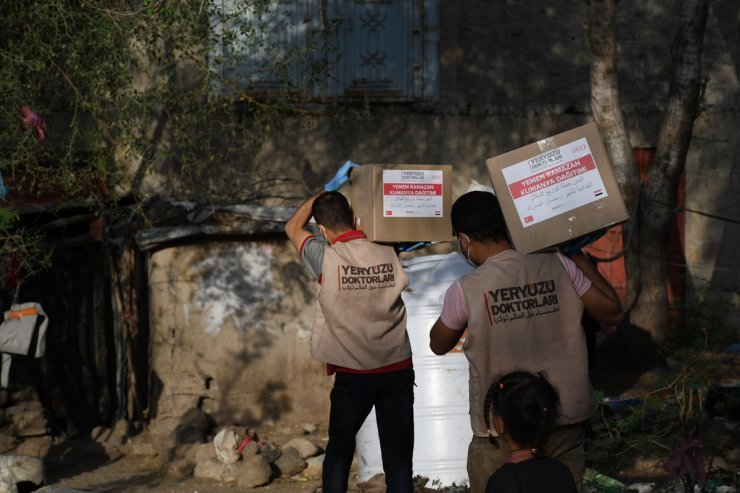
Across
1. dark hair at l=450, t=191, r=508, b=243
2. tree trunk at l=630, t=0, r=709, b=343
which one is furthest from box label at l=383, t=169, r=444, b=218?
tree trunk at l=630, t=0, r=709, b=343

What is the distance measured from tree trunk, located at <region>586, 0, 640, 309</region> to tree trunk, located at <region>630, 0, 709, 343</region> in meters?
0.23

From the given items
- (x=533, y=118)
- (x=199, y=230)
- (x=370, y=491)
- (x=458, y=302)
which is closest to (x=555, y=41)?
(x=533, y=118)

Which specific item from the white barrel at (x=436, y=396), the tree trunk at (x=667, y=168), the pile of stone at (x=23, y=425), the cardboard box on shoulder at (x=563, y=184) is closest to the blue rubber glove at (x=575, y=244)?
the cardboard box on shoulder at (x=563, y=184)

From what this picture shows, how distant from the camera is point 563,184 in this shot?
13.9 ft

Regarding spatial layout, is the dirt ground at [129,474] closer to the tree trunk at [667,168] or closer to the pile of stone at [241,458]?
the pile of stone at [241,458]

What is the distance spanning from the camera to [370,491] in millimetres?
6891

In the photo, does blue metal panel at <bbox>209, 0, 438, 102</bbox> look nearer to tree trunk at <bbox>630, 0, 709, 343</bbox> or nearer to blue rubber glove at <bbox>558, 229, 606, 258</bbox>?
tree trunk at <bbox>630, 0, 709, 343</bbox>

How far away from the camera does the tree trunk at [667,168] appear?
26.9 ft

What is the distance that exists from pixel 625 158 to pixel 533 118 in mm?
1460

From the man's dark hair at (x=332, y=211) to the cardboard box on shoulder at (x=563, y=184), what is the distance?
97 cm

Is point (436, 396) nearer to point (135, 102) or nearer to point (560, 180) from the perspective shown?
point (560, 180)

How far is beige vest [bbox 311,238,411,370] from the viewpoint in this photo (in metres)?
4.92

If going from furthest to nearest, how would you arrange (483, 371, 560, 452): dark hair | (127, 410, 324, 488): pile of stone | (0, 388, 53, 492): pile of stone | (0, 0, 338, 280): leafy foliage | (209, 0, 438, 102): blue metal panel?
(209, 0, 438, 102): blue metal panel → (0, 388, 53, 492): pile of stone → (0, 0, 338, 280): leafy foliage → (127, 410, 324, 488): pile of stone → (483, 371, 560, 452): dark hair

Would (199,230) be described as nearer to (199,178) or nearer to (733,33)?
(199,178)
